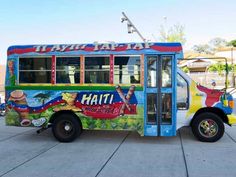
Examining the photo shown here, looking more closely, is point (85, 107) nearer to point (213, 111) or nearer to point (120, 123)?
point (120, 123)

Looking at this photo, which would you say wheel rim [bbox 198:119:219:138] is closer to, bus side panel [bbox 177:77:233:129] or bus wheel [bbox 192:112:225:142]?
bus wheel [bbox 192:112:225:142]

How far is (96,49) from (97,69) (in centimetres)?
55

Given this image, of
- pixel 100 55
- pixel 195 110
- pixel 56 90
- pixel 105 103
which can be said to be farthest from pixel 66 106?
pixel 195 110

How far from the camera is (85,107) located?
814 centimetres

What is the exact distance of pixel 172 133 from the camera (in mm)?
7773

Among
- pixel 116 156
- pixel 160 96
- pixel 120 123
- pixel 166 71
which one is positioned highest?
pixel 166 71

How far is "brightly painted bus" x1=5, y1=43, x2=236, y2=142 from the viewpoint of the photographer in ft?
25.7

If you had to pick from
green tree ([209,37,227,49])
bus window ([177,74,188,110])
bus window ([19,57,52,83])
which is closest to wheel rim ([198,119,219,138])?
bus window ([177,74,188,110])

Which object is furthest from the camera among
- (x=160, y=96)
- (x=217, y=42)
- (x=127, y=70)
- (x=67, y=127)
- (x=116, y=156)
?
(x=217, y=42)

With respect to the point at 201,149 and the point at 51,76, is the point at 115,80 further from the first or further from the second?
the point at 201,149

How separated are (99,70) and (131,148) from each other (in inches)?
88.7

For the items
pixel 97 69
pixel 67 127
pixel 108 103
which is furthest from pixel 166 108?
pixel 67 127

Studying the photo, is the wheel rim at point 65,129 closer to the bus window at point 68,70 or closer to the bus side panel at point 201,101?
the bus window at point 68,70

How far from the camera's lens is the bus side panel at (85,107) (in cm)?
791
